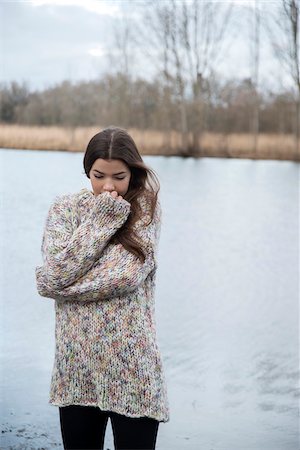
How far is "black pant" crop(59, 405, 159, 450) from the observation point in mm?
1243

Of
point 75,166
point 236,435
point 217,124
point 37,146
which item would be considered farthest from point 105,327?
point 217,124

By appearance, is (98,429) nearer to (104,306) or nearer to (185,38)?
(104,306)

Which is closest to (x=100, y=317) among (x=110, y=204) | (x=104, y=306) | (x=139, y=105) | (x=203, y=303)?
(x=104, y=306)

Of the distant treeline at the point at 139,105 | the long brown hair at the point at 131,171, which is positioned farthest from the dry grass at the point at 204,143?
the long brown hair at the point at 131,171

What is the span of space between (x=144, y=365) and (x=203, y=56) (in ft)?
21.1

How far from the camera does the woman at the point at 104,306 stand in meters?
1.23

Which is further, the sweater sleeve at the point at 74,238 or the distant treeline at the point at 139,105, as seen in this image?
the distant treeline at the point at 139,105

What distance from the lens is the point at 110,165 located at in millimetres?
1252

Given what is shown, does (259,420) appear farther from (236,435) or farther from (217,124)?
(217,124)

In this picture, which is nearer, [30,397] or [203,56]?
[30,397]

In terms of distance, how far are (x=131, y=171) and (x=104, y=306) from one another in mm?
199

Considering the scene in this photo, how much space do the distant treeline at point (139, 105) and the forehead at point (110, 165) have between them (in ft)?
12.1

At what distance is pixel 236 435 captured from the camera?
2977 mm

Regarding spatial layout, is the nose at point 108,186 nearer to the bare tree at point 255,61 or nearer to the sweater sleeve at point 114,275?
the sweater sleeve at point 114,275
